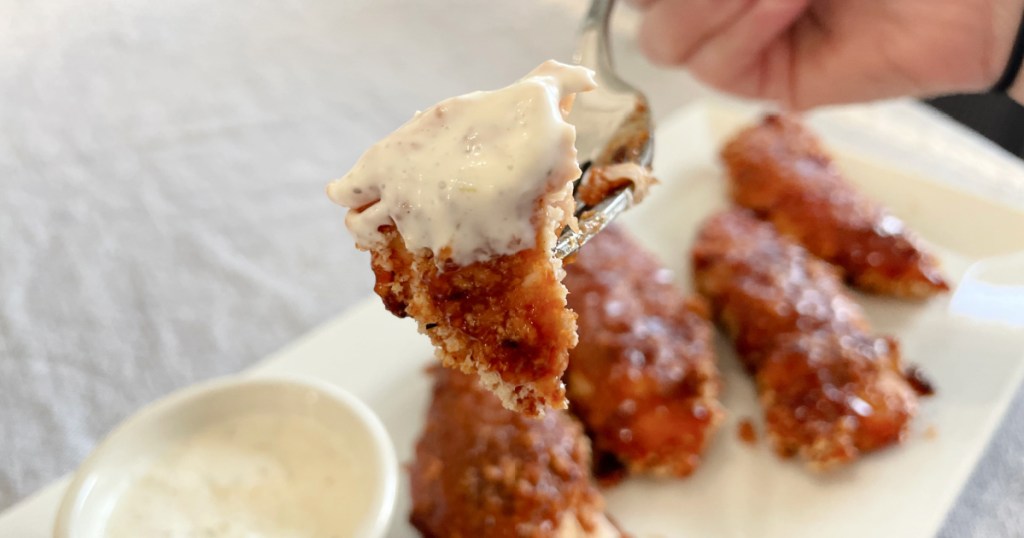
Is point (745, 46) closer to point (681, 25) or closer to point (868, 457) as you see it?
point (681, 25)

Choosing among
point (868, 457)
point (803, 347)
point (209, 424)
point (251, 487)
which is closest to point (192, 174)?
point (209, 424)

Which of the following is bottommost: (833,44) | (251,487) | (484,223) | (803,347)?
(803,347)

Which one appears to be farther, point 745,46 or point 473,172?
Result: point 745,46

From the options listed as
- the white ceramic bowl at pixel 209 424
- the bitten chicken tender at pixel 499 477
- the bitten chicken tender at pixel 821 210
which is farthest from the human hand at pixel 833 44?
the white ceramic bowl at pixel 209 424

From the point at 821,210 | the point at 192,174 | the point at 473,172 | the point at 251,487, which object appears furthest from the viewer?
the point at 192,174

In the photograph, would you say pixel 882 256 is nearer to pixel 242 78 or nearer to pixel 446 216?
pixel 446 216

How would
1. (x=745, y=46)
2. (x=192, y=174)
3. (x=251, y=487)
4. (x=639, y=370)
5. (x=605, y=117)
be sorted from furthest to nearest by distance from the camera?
(x=192, y=174) → (x=745, y=46) → (x=639, y=370) → (x=605, y=117) → (x=251, y=487)

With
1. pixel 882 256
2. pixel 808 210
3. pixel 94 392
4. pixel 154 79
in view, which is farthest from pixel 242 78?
pixel 882 256
